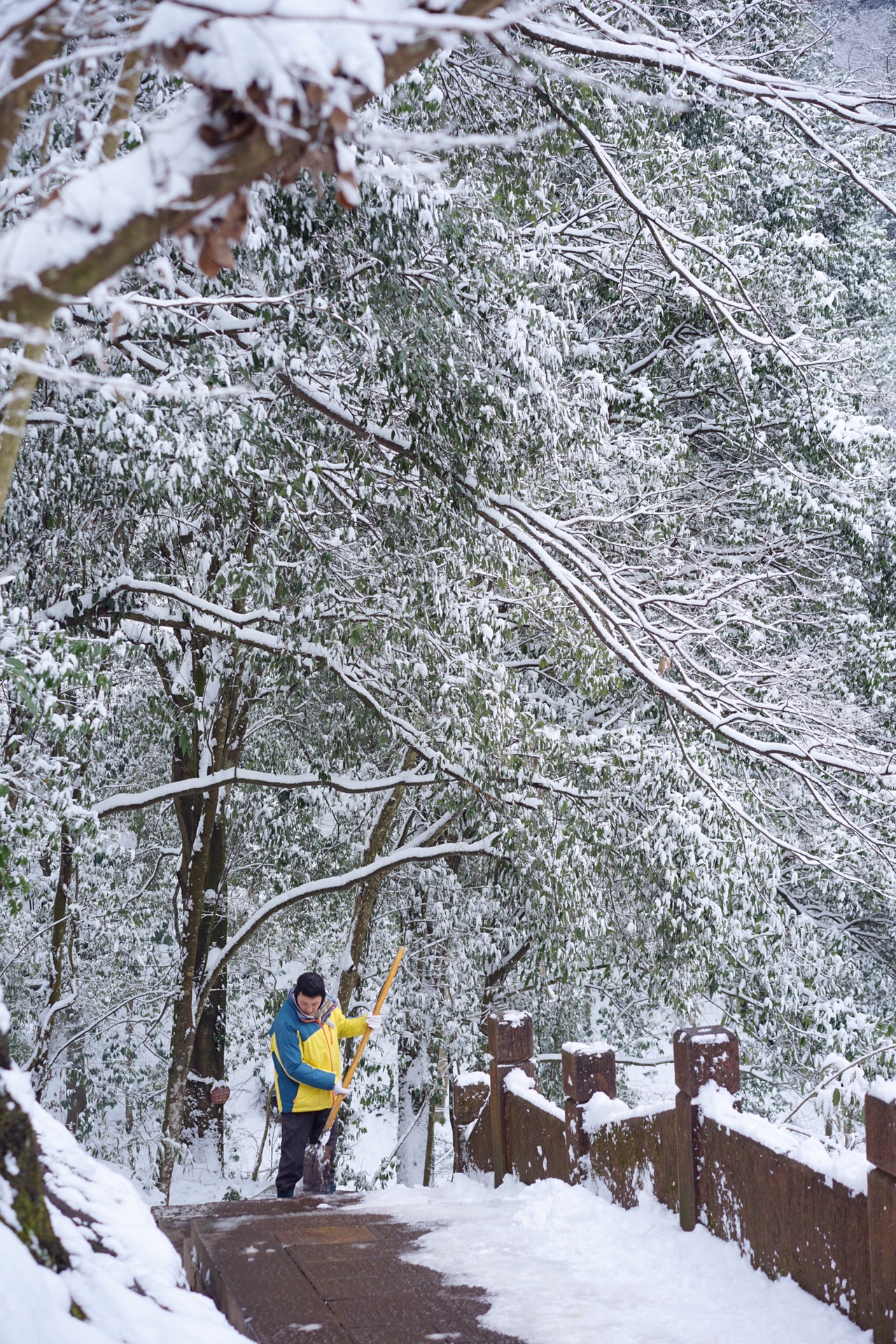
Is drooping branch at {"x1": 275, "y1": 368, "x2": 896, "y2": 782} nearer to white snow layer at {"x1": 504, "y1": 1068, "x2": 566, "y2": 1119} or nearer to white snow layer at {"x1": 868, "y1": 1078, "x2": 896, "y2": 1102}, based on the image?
white snow layer at {"x1": 504, "y1": 1068, "x2": 566, "y2": 1119}

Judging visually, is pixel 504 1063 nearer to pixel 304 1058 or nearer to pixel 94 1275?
pixel 304 1058

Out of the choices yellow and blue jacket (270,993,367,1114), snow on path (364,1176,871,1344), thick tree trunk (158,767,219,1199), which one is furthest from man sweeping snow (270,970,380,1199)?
thick tree trunk (158,767,219,1199)

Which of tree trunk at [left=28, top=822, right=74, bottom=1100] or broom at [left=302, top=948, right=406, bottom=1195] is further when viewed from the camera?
tree trunk at [left=28, top=822, right=74, bottom=1100]

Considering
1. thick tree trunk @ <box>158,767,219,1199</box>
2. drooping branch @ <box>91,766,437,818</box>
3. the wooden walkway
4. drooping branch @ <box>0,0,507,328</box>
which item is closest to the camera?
drooping branch @ <box>0,0,507,328</box>

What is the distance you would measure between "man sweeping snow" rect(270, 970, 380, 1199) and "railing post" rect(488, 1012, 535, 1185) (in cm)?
92

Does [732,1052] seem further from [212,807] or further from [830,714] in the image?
[212,807]

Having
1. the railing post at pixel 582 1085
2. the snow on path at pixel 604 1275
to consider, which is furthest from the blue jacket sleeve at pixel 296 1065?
the railing post at pixel 582 1085

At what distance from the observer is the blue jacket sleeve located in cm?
669

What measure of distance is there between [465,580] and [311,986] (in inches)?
115

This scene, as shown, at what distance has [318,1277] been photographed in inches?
178

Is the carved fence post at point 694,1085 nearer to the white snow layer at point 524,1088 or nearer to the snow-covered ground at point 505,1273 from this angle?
the snow-covered ground at point 505,1273

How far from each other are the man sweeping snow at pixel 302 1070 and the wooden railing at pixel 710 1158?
30.3 inches

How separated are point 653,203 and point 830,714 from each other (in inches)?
190

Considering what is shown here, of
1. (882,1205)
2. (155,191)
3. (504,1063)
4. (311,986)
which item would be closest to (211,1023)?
(311,986)
